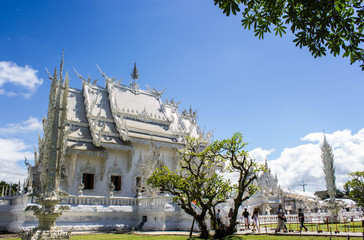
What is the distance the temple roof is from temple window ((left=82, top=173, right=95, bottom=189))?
6.07 feet

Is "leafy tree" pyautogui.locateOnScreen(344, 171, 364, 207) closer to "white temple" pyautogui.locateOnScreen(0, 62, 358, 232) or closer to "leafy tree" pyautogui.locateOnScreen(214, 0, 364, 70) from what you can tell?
"white temple" pyautogui.locateOnScreen(0, 62, 358, 232)

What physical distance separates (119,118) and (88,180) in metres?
4.72

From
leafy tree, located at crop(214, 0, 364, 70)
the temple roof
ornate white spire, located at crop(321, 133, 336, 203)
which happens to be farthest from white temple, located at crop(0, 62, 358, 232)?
leafy tree, located at crop(214, 0, 364, 70)

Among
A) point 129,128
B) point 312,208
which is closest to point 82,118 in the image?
point 129,128

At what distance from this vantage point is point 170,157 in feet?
76.9

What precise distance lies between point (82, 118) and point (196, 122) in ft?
38.0

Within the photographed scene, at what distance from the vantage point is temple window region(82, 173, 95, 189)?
19.1m

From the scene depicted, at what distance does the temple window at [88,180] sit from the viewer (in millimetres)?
19141

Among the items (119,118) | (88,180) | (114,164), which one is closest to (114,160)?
(114,164)

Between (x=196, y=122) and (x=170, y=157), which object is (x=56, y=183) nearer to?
(x=170, y=157)

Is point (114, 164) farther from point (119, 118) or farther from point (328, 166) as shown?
point (328, 166)

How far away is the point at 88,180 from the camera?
63.5 feet

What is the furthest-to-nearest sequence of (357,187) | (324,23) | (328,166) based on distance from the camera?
(328,166) → (357,187) → (324,23)

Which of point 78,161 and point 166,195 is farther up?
point 78,161
